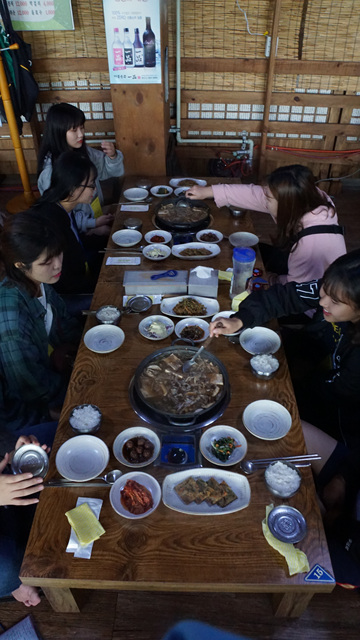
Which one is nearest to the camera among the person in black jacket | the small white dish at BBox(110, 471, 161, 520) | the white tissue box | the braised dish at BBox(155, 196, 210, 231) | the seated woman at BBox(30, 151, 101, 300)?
the small white dish at BBox(110, 471, 161, 520)

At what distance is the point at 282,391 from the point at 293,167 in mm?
1412

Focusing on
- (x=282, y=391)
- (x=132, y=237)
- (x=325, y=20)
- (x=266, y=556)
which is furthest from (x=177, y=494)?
(x=325, y=20)

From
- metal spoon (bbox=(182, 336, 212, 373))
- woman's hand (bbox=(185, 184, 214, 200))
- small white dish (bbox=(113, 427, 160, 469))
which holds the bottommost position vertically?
small white dish (bbox=(113, 427, 160, 469))

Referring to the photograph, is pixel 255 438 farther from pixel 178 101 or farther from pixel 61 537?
pixel 178 101

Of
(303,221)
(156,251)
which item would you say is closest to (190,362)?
(156,251)

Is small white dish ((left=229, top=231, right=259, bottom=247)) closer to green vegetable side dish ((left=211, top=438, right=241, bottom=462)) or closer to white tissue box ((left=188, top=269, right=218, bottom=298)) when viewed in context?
white tissue box ((left=188, top=269, right=218, bottom=298))

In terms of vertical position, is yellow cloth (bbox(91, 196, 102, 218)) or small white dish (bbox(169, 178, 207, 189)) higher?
small white dish (bbox(169, 178, 207, 189))

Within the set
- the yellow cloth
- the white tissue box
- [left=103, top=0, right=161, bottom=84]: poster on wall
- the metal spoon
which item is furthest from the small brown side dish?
[left=103, top=0, right=161, bottom=84]: poster on wall

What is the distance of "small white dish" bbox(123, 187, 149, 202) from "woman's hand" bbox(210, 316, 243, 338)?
1.72m

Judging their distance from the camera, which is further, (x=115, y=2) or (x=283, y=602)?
(x=115, y=2)

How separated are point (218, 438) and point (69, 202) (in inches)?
77.1

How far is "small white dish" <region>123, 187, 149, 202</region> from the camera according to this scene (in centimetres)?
355

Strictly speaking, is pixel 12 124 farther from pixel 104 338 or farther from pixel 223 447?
pixel 223 447

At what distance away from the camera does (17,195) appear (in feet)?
17.9
